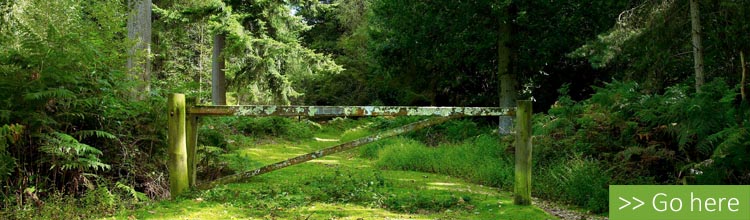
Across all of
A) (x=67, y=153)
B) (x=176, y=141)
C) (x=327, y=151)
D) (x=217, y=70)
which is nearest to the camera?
(x=67, y=153)

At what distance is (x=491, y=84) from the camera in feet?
50.9

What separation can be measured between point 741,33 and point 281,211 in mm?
6843

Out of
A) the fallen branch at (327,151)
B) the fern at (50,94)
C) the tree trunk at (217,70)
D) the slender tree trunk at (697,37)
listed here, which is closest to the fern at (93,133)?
the fern at (50,94)

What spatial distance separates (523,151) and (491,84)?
10926 millimetres

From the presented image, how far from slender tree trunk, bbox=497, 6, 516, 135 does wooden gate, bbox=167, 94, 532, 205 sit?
6856 mm

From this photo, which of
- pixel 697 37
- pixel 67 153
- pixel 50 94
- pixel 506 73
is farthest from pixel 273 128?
pixel 697 37

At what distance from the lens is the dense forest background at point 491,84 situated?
14.7ft

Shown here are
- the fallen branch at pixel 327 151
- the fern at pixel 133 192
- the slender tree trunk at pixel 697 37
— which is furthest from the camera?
the slender tree trunk at pixel 697 37

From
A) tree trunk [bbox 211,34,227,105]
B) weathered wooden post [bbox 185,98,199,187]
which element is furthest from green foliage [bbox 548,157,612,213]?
tree trunk [bbox 211,34,227,105]

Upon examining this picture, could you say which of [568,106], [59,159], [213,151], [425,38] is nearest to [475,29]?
[425,38]

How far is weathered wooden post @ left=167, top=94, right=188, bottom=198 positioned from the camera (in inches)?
185

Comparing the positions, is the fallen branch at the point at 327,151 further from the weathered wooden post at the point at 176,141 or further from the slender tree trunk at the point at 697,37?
the slender tree trunk at the point at 697,37

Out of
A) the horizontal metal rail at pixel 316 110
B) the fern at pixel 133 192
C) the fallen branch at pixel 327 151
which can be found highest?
the horizontal metal rail at pixel 316 110

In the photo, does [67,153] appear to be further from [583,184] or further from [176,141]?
[583,184]
